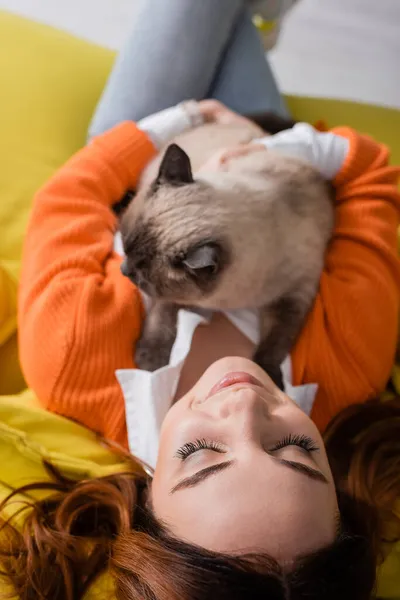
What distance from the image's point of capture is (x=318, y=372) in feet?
3.43

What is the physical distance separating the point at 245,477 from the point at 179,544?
12 centimetres

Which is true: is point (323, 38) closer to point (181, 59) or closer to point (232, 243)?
point (181, 59)

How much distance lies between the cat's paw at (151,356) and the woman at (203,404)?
0.02 m

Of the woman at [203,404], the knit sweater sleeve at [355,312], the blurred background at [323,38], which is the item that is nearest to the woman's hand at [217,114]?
the woman at [203,404]

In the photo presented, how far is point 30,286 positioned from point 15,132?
49 centimetres

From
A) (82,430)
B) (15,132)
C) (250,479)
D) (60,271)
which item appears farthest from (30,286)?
(250,479)

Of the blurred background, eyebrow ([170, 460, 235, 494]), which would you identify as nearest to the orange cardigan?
eyebrow ([170, 460, 235, 494])

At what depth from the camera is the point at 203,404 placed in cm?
82

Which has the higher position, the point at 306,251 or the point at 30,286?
the point at 306,251

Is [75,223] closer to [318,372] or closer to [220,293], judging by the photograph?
[220,293]

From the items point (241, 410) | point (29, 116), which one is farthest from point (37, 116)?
point (241, 410)

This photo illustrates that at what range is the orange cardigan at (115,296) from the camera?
1.01 m

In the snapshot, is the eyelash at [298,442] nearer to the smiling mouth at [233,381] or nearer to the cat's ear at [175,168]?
the smiling mouth at [233,381]

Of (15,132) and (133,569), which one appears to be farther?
(15,132)
